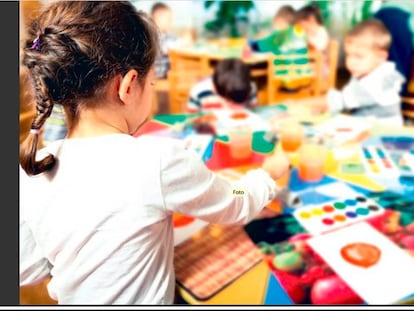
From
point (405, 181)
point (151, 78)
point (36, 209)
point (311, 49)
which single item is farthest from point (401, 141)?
point (36, 209)

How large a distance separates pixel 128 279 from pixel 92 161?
0.57 feet

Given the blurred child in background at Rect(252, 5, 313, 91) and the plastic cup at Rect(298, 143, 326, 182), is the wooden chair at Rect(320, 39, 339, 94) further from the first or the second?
the plastic cup at Rect(298, 143, 326, 182)

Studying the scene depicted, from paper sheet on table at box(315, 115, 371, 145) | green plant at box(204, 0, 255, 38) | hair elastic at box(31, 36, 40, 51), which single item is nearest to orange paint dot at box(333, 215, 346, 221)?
paper sheet on table at box(315, 115, 371, 145)

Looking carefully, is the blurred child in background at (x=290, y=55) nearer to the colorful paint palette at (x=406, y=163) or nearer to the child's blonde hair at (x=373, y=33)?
the child's blonde hair at (x=373, y=33)

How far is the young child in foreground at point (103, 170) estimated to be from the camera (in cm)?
53

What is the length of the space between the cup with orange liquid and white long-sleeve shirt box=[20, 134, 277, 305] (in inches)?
22.1

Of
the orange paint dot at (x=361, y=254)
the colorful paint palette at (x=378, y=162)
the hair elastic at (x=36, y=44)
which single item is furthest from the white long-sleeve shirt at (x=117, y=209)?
the colorful paint palette at (x=378, y=162)

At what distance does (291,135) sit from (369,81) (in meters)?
0.53

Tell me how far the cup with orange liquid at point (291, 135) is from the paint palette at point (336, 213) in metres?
0.29

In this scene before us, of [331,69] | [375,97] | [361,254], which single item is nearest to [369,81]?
[375,97]

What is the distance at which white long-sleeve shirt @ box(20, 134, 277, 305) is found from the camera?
22.0 inches

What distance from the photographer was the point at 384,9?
1.63 m

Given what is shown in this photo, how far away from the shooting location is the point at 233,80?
1655 millimetres

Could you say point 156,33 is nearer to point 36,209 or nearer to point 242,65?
point 36,209
